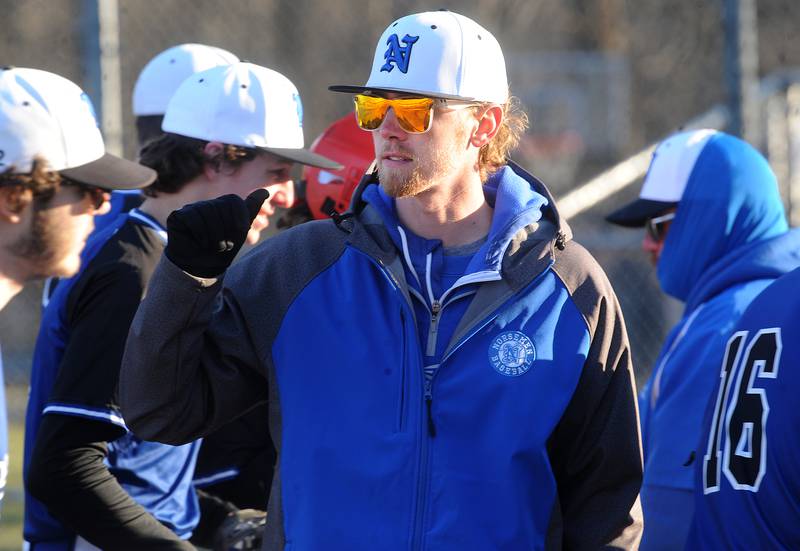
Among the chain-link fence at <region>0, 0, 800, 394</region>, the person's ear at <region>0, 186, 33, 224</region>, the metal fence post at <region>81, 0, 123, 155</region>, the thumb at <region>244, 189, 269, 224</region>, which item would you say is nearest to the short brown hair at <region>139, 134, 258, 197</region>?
the person's ear at <region>0, 186, 33, 224</region>

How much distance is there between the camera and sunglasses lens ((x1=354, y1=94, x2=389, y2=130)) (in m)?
2.91

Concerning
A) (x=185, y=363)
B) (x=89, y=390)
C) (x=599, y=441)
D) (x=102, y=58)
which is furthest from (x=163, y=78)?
(x=599, y=441)

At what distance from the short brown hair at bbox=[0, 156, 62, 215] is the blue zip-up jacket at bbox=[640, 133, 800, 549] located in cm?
196

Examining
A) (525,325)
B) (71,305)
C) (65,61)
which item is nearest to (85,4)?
(71,305)

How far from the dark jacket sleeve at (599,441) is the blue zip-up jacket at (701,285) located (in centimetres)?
80

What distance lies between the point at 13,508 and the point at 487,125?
5305 mm

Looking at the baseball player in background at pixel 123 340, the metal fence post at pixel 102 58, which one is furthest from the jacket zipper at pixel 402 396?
the metal fence post at pixel 102 58

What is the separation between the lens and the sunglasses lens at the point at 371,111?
2910mm

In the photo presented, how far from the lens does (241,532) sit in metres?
3.54

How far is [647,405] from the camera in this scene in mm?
3963

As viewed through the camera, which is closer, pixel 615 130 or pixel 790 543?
pixel 790 543

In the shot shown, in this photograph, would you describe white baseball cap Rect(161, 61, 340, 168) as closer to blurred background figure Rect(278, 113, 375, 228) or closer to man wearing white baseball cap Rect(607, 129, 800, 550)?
blurred background figure Rect(278, 113, 375, 228)

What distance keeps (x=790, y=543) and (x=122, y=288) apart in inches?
69.1

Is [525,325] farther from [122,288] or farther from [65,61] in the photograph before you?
[65,61]
